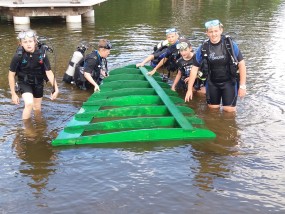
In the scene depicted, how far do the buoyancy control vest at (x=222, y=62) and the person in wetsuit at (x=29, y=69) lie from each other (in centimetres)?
273

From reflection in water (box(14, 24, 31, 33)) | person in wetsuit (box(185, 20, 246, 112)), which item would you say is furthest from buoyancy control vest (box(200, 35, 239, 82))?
reflection in water (box(14, 24, 31, 33))

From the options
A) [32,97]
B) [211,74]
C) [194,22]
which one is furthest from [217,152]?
[194,22]

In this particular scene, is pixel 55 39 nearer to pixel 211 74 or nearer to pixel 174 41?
pixel 174 41

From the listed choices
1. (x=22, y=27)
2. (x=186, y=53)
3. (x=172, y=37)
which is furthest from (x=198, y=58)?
(x=22, y=27)

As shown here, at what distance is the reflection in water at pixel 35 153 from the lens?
4.90 metres

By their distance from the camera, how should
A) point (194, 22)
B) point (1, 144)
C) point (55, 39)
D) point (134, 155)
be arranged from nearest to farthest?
point (134, 155) → point (1, 144) → point (55, 39) → point (194, 22)

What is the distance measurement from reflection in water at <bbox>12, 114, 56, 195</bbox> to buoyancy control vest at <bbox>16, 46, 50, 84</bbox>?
84 cm

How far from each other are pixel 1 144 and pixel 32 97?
3.29 ft

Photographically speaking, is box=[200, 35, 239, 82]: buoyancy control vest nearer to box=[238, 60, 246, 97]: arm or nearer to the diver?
box=[238, 60, 246, 97]: arm

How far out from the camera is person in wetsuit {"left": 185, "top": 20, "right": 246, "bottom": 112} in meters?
6.30

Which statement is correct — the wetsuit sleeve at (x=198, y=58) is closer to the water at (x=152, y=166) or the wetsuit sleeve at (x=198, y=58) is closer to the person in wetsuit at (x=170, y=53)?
the water at (x=152, y=166)

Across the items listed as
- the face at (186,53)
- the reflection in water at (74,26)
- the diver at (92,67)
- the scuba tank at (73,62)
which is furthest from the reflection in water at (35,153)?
the reflection in water at (74,26)

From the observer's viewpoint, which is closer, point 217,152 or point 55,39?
point 217,152

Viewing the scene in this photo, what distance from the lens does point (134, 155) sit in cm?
546
